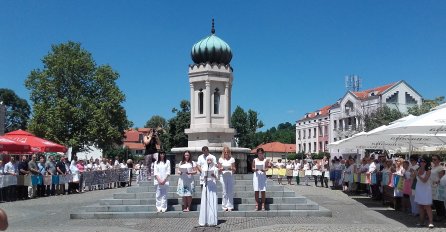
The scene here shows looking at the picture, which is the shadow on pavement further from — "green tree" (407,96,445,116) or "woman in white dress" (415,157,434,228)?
"green tree" (407,96,445,116)

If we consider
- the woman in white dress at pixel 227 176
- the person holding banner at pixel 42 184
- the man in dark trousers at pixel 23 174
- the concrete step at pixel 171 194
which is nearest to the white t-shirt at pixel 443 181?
the concrete step at pixel 171 194

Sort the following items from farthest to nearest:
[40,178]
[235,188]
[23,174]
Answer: [40,178] < [23,174] < [235,188]

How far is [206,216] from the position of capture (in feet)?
Answer: 39.4

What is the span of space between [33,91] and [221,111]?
1350 inches

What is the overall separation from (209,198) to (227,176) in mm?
1500

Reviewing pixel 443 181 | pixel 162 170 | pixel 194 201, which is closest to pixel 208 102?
pixel 194 201

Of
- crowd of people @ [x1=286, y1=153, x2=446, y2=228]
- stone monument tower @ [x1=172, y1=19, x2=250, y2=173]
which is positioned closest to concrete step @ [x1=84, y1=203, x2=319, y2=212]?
crowd of people @ [x1=286, y1=153, x2=446, y2=228]

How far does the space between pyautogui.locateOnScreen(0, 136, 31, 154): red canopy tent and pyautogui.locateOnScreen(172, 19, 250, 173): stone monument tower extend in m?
8.04

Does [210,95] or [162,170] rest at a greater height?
[210,95]

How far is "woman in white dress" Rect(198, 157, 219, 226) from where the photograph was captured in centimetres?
1199

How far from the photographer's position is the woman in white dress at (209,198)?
1199 centimetres

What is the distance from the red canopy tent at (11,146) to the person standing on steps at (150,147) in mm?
7030

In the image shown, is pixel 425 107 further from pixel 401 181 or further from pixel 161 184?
pixel 161 184

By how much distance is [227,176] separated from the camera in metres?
13.8
